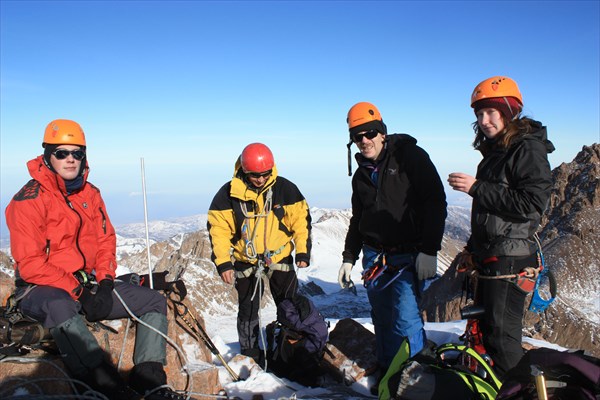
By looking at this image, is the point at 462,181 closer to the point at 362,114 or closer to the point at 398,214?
the point at 398,214

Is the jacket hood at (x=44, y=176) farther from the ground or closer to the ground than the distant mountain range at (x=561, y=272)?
farther from the ground

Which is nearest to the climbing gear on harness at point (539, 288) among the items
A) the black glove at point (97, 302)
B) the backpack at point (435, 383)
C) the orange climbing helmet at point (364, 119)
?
the backpack at point (435, 383)

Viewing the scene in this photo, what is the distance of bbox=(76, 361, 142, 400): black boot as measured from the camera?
480 cm

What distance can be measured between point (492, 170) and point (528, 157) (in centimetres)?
43

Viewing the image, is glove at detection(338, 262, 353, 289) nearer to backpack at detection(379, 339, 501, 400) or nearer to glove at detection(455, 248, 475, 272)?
glove at detection(455, 248, 475, 272)

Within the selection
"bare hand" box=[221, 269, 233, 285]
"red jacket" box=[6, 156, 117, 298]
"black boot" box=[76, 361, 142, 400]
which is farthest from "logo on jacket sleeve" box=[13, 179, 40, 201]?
"bare hand" box=[221, 269, 233, 285]

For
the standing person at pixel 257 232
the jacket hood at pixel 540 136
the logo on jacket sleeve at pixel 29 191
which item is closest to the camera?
the jacket hood at pixel 540 136

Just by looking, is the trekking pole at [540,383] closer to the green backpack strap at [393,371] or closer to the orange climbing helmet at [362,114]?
the green backpack strap at [393,371]

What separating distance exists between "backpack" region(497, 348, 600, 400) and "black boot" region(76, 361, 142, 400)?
13.1 ft

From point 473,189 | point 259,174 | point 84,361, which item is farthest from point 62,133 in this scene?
point 473,189

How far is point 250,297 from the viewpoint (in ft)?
23.2

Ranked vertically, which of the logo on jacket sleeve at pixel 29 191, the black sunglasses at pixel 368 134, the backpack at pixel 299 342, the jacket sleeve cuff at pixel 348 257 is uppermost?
the black sunglasses at pixel 368 134

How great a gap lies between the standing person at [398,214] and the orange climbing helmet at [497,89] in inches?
39.7

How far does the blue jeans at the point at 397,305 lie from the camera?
547cm
